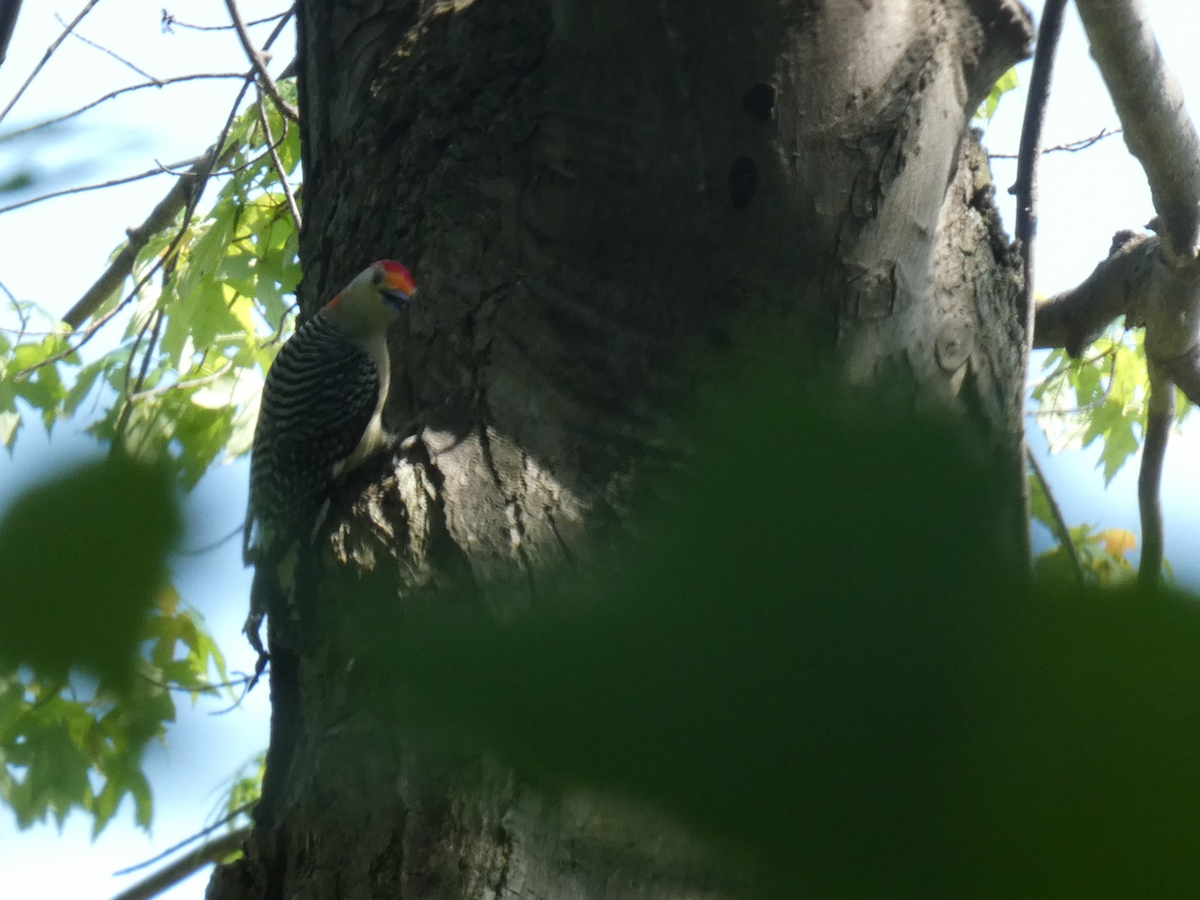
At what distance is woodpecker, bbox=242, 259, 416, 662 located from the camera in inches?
89.0

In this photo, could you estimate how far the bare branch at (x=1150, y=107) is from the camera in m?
2.01

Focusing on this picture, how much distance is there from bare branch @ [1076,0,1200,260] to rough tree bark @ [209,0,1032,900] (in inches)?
16.8

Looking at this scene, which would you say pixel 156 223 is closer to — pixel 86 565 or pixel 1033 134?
pixel 1033 134

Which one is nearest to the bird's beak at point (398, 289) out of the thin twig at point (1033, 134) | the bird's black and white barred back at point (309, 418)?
the bird's black and white barred back at point (309, 418)

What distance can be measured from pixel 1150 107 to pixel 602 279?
1.24 m

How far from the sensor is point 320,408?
2.86 m

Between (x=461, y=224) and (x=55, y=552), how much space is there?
1510mm

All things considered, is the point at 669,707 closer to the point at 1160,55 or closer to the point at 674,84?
the point at 674,84

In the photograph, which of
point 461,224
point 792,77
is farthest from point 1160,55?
point 461,224

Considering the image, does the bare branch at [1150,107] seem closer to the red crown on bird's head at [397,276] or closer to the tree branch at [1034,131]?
the tree branch at [1034,131]

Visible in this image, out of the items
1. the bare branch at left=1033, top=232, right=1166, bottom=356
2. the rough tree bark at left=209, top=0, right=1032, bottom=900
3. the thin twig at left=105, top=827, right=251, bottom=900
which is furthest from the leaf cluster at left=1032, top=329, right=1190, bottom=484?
the thin twig at left=105, top=827, right=251, bottom=900

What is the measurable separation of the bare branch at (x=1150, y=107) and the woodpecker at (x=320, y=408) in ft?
4.57

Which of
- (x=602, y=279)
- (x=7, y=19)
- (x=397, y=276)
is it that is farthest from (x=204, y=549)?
(x=397, y=276)

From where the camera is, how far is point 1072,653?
0.83 ft
